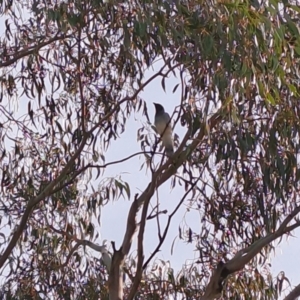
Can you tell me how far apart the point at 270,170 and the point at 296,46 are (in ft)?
2.14

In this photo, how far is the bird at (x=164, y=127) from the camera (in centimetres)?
470

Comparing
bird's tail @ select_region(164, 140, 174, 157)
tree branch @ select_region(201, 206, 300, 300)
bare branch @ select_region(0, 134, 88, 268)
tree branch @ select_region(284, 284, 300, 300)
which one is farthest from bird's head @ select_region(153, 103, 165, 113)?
tree branch @ select_region(284, 284, 300, 300)

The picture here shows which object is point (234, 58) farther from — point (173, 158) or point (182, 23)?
point (173, 158)

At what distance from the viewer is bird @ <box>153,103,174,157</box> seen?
4.70 metres

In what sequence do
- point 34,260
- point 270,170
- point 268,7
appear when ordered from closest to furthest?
point 268,7 → point 270,170 → point 34,260

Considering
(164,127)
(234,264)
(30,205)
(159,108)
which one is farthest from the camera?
(159,108)

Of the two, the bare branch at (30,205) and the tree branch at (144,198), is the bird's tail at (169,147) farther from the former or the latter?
the bare branch at (30,205)

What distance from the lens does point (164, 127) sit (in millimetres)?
4945

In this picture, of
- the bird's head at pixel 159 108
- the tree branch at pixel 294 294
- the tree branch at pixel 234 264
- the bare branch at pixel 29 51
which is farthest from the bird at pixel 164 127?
the tree branch at pixel 294 294

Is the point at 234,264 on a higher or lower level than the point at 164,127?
lower

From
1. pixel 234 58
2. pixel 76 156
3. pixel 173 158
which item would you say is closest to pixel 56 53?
pixel 76 156

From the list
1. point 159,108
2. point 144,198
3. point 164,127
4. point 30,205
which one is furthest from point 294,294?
point 159,108

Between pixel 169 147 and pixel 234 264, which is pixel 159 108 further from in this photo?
pixel 234 264

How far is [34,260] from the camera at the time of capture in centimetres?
530
